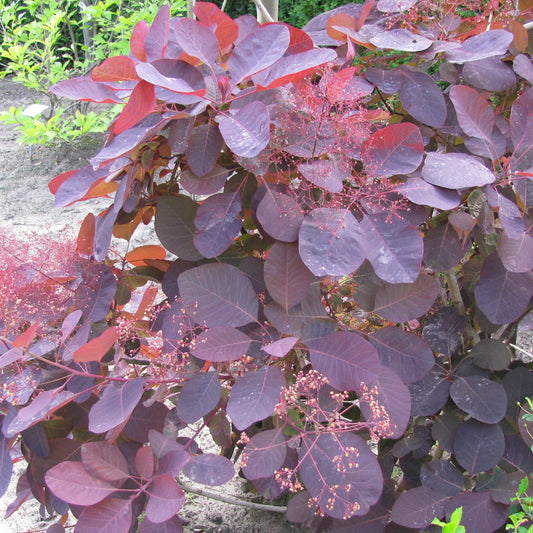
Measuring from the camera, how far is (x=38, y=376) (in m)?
0.97

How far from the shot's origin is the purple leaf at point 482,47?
0.96m

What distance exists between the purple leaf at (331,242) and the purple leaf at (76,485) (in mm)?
462

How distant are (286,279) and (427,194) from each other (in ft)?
0.88

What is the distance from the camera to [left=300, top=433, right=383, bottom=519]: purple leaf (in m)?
0.91

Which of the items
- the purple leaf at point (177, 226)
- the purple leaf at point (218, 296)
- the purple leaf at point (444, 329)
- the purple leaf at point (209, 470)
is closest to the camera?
the purple leaf at point (209, 470)

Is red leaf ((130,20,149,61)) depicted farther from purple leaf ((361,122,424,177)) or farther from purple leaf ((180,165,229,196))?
purple leaf ((361,122,424,177))

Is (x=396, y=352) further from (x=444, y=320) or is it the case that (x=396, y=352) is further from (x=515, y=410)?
(x=515, y=410)

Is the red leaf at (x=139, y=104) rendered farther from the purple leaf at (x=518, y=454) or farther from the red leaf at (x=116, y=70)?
the purple leaf at (x=518, y=454)

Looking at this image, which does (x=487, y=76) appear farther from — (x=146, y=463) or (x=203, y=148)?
(x=146, y=463)

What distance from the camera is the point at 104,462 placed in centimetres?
88

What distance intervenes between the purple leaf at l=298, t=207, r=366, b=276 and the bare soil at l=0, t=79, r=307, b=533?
559 millimetres

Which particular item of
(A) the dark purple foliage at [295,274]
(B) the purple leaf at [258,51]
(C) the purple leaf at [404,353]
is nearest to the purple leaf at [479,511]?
(A) the dark purple foliage at [295,274]

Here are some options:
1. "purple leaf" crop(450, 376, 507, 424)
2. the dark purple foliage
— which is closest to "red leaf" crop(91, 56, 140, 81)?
the dark purple foliage

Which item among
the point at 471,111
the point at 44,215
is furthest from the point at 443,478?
the point at 44,215
